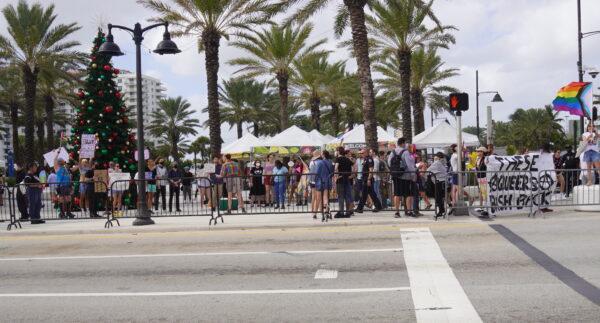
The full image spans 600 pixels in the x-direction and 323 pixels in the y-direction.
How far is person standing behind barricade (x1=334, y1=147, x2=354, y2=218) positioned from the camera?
50.1 ft

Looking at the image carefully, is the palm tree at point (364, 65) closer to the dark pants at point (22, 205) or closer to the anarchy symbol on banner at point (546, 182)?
the anarchy symbol on banner at point (546, 182)

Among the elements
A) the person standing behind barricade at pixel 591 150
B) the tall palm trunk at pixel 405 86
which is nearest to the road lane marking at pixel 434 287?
the person standing behind barricade at pixel 591 150

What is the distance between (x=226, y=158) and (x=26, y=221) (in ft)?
19.6

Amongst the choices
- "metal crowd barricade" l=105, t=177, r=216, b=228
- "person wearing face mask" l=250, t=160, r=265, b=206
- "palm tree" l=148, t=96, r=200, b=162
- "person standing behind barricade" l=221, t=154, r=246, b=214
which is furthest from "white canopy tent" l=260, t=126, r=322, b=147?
"palm tree" l=148, t=96, r=200, b=162

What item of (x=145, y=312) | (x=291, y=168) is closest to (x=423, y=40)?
(x=291, y=168)

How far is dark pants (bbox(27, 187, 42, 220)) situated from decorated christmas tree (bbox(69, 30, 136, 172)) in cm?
1128

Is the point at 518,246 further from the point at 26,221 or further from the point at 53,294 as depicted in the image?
the point at 26,221

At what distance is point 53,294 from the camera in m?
7.80

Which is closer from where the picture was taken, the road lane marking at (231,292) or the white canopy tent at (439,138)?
the road lane marking at (231,292)

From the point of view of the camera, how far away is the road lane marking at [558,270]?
675 centimetres

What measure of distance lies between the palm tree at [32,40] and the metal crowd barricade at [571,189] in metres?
30.8

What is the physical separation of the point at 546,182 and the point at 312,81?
1274 inches

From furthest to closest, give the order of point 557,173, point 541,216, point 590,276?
point 557,173 < point 541,216 < point 590,276

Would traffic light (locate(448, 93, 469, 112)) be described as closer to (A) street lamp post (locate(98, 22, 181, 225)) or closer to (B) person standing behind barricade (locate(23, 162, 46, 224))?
(A) street lamp post (locate(98, 22, 181, 225))
